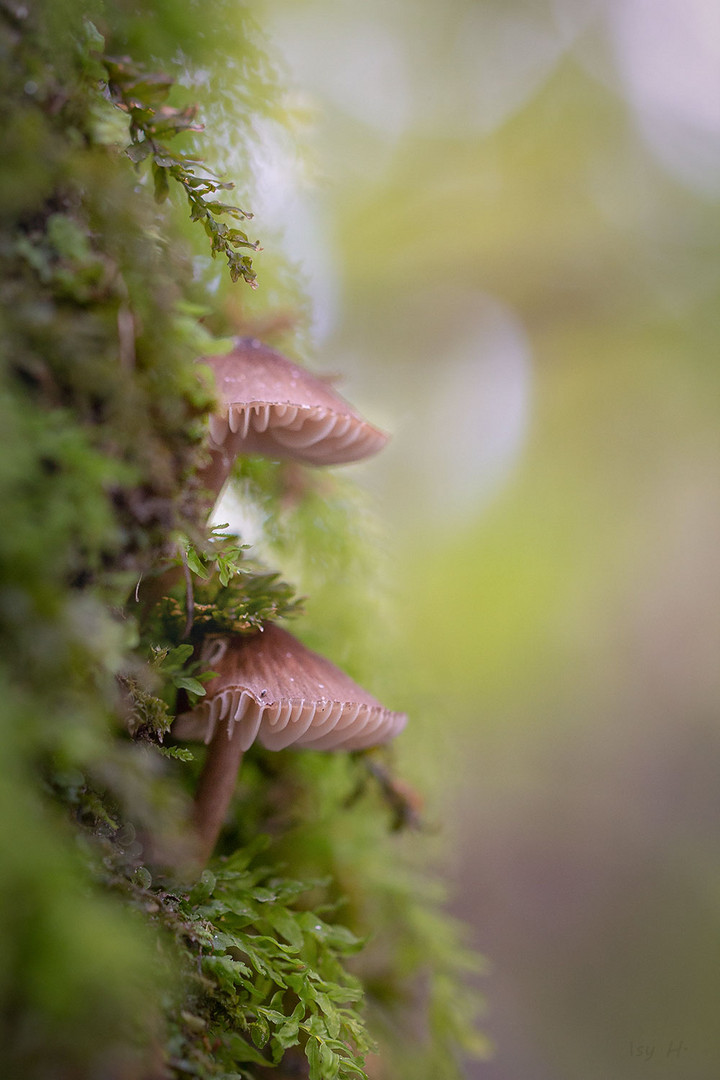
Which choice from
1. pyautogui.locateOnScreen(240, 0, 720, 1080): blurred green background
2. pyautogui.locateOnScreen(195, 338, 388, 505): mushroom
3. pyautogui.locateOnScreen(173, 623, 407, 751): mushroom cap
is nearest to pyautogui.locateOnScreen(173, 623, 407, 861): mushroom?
pyautogui.locateOnScreen(173, 623, 407, 751): mushroom cap

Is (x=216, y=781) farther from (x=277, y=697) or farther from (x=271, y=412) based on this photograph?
(x=271, y=412)

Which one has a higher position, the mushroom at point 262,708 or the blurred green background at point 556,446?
the blurred green background at point 556,446

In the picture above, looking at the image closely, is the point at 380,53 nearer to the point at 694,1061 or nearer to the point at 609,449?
the point at 609,449

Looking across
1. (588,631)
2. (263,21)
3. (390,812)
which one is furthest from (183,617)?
(588,631)

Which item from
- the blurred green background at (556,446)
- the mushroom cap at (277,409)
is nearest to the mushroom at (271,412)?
the mushroom cap at (277,409)

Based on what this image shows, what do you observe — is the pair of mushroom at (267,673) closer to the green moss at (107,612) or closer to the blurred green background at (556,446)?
the green moss at (107,612)

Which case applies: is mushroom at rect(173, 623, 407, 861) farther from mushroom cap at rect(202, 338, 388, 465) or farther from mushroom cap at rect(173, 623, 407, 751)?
mushroom cap at rect(202, 338, 388, 465)

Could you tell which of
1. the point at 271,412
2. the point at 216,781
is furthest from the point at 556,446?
the point at 216,781
